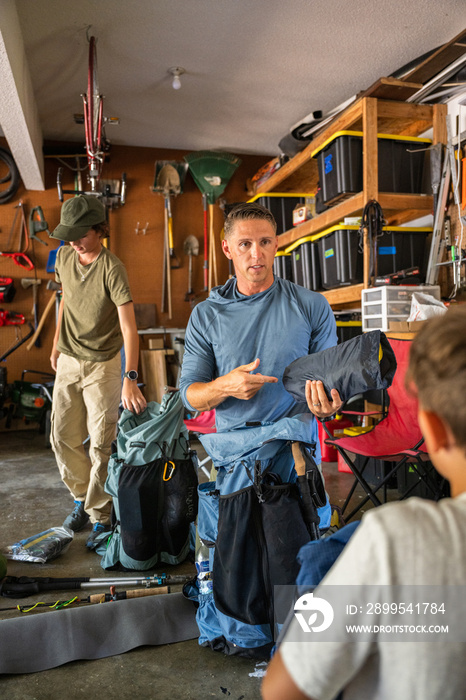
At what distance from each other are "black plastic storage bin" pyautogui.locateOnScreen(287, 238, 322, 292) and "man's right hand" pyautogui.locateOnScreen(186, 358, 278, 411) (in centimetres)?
295

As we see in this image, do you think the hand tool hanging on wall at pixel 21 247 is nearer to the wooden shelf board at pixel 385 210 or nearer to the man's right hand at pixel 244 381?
the wooden shelf board at pixel 385 210

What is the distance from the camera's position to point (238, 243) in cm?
191

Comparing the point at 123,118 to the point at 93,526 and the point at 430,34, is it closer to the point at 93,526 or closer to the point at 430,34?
the point at 430,34

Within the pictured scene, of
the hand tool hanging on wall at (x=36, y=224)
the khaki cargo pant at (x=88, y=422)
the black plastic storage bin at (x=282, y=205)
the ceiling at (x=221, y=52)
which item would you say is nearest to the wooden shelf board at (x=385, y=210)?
the black plastic storage bin at (x=282, y=205)

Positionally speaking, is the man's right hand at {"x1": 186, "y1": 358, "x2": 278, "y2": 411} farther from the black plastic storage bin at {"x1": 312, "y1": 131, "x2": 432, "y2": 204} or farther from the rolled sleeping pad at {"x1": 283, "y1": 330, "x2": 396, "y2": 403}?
the black plastic storage bin at {"x1": 312, "y1": 131, "x2": 432, "y2": 204}

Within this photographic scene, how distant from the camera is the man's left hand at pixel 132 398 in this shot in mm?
2650

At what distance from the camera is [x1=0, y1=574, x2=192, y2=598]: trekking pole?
7.06 feet

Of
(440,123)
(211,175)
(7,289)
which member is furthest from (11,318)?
(440,123)

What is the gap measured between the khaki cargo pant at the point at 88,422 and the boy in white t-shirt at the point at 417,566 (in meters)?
2.33

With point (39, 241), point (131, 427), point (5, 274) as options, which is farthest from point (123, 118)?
point (131, 427)

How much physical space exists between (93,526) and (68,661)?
1.25 meters

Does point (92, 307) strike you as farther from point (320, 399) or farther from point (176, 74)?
point (176, 74)

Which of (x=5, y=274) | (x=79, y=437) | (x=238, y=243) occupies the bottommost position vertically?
(x=79, y=437)

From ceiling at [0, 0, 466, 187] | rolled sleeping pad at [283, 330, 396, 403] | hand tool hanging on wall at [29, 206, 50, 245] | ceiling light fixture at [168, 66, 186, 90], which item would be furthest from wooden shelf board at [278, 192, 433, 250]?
hand tool hanging on wall at [29, 206, 50, 245]
